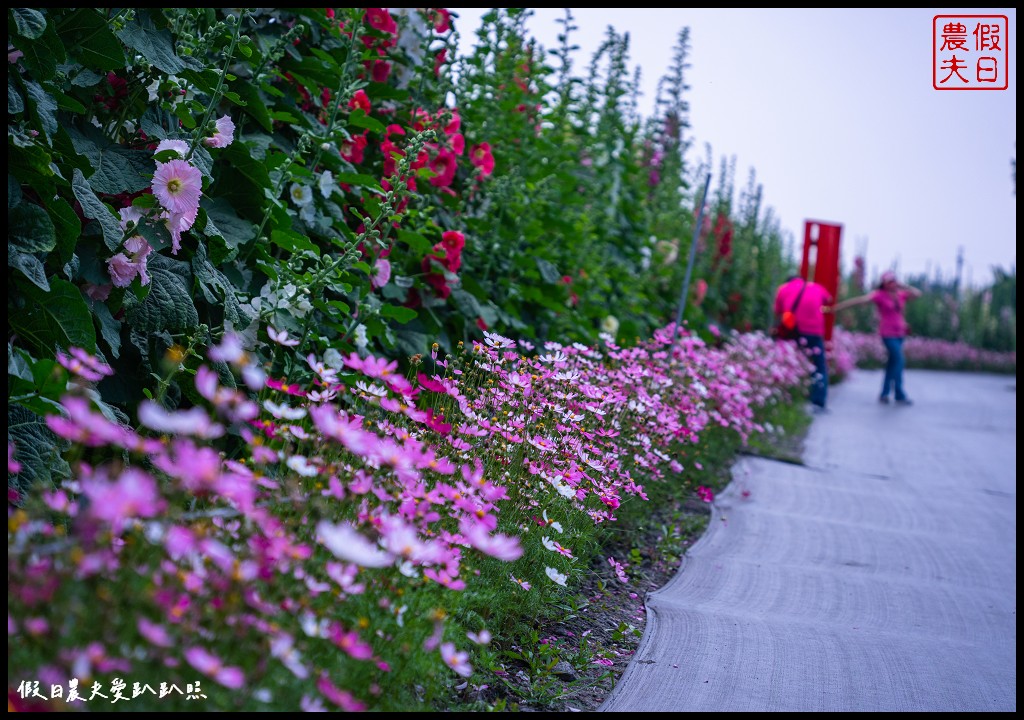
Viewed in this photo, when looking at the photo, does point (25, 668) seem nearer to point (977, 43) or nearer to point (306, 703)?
point (306, 703)

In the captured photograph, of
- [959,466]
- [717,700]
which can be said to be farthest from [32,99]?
[959,466]

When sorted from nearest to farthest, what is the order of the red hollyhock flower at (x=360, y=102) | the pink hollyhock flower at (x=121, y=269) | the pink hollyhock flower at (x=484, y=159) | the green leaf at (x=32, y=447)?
the green leaf at (x=32, y=447) < the pink hollyhock flower at (x=121, y=269) < the red hollyhock flower at (x=360, y=102) < the pink hollyhock flower at (x=484, y=159)

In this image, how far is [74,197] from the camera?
212 cm

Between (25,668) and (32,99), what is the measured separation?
1279 mm

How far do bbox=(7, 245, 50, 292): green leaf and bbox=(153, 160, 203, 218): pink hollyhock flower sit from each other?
34cm

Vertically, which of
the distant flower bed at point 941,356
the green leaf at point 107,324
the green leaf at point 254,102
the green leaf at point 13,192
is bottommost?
the distant flower bed at point 941,356

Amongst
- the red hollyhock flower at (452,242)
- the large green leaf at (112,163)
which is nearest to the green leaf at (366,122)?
the red hollyhock flower at (452,242)

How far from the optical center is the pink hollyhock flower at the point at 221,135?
7.63ft

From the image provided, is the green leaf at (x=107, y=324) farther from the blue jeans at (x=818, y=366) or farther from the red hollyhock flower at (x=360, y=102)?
the blue jeans at (x=818, y=366)

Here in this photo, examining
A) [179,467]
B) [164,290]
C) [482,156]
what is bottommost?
[179,467]

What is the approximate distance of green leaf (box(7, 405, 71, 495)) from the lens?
179cm

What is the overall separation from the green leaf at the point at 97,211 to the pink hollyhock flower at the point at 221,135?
13.1 inches

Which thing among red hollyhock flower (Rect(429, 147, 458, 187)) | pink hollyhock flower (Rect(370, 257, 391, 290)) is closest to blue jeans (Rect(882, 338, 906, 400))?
red hollyhock flower (Rect(429, 147, 458, 187))

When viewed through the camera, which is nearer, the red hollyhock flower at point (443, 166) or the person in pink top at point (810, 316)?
the red hollyhock flower at point (443, 166)
